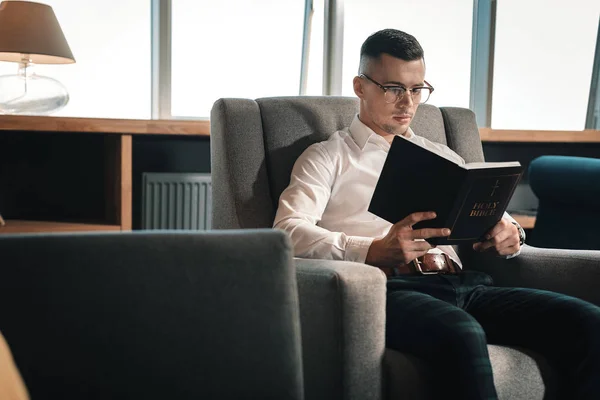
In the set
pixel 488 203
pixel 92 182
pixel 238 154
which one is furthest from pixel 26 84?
pixel 488 203

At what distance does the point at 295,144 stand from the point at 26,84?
1.19 meters

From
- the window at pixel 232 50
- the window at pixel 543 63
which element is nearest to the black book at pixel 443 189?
the window at pixel 232 50

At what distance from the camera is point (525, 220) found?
10.0ft

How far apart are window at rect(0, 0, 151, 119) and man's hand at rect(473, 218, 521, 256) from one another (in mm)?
1946

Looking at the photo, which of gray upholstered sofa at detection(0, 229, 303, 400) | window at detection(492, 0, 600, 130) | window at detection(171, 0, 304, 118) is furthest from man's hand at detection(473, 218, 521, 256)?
window at detection(492, 0, 600, 130)

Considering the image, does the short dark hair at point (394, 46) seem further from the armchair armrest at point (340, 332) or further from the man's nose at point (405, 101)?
the armchair armrest at point (340, 332)

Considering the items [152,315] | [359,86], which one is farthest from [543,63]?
Result: [152,315]

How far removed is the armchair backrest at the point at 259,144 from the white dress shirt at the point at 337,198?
0.23ft

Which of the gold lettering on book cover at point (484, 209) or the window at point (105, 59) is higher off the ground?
the window at point (105, 59)

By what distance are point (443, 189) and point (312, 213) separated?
15.5 inches

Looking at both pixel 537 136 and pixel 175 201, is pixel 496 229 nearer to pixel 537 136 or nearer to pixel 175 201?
pixel 537 136

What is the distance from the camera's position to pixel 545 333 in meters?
1.63

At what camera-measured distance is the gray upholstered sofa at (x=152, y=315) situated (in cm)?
96

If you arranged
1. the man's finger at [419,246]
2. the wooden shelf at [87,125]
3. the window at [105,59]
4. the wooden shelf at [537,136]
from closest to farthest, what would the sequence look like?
the man's finger at [419,246] < the wooden shelf at [87,125] < the wooden shelf at [537,136] < the window at [105,59]
